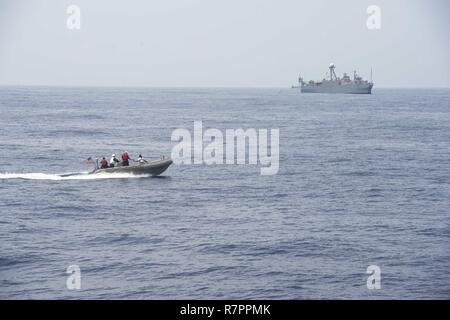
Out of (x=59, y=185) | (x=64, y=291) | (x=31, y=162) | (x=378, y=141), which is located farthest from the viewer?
(x=378, y=141)

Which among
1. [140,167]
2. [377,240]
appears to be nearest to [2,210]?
[140,167]

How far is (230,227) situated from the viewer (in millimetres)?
32688

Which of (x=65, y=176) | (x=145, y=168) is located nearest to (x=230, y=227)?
(x=145, y=168)

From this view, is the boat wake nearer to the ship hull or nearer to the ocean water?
the ocean water

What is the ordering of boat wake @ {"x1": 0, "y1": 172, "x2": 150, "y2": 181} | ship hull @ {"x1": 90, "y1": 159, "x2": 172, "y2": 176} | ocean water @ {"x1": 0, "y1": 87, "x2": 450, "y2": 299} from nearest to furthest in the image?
ocean water @ {"x1": 0, "y1": 87, "x2": 450, "y2": 299} < boat wake @ {"x1": 0, "y1": 172, "x2": 150, "y2": 181} < ship hull @ {"x1": 90, "y1": 159, "x2": 172, "y2": 176}

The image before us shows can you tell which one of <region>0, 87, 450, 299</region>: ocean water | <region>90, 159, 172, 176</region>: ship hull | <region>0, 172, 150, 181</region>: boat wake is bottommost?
<region>0, 87, 450, 299</region>: ocean water

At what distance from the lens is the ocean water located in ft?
80.0

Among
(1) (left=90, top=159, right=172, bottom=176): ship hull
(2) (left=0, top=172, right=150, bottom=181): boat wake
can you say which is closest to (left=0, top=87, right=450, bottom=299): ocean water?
(2) (left=0, top=172, right=150, bottom=181): boat wake

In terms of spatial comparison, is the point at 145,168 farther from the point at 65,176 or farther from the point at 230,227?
the point at 230,227

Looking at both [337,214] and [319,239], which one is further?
[337,214]

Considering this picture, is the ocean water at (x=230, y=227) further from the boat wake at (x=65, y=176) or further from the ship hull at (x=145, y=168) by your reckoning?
the ship hull at (x=145, y=168)

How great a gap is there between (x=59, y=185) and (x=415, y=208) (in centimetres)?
2477

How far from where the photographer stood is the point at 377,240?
99.8 feet

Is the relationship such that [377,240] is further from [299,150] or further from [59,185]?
[299,150]
